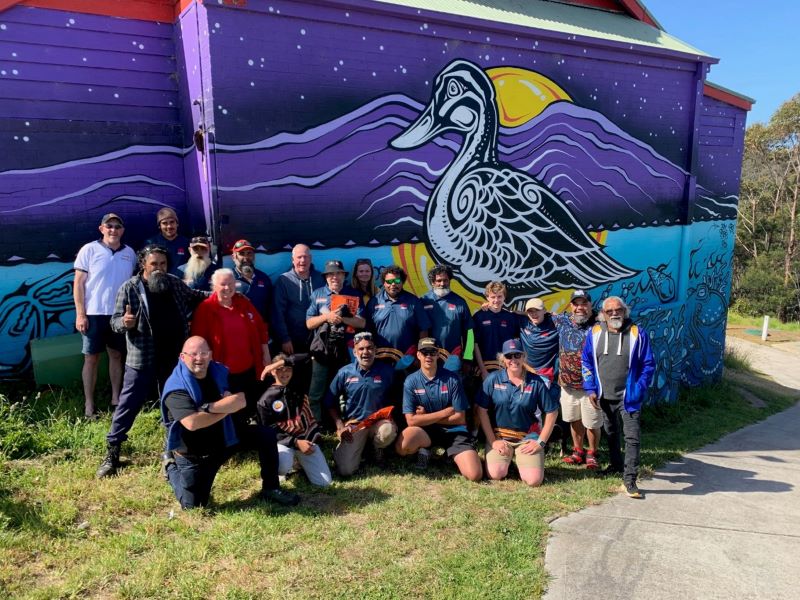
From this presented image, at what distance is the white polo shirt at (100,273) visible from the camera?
17.7 feet

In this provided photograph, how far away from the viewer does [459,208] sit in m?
7.82

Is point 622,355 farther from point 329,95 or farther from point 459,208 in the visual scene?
point 329,95

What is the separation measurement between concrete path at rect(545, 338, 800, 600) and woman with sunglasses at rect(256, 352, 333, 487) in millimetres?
1988

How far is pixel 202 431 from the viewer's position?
432 centimetres

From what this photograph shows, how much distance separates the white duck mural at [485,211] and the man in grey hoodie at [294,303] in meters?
2.14

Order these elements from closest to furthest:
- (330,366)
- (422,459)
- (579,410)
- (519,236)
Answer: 1. (422,459)
2. (330,366)
3. (579,410)
4. (519,236)

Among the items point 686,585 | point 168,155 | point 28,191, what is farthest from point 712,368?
point 28,191

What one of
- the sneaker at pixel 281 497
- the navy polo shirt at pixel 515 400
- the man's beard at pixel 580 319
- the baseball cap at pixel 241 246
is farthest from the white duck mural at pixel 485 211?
the sneaker at pixel 281 497

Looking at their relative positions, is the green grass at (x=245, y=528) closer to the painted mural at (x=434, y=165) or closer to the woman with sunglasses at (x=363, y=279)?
the woman with sunglasses at (x=363, y=279)

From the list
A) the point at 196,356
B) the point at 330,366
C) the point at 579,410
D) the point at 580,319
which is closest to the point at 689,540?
the point at 579,410

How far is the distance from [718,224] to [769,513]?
7.37 m

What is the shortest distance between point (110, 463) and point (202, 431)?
110 centimetres

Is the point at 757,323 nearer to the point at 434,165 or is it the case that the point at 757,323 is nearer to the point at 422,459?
the point at 434,165

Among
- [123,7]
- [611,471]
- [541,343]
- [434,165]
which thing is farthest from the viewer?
[434,165]
